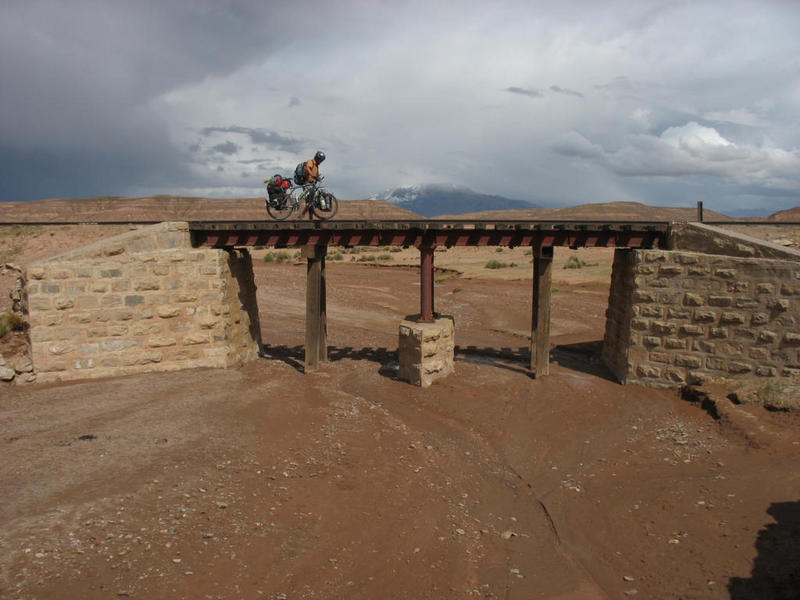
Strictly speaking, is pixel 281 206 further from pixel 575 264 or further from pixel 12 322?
pixel 575 264

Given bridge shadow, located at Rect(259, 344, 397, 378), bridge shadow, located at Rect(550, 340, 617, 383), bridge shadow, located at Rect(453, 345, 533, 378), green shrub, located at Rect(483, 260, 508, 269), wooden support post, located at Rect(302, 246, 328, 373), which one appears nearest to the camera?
wooden support post, located at Rect(302, 246, 328, 373)

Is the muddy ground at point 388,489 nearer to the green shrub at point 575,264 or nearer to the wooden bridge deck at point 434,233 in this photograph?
the wooden bridge deck at point 434,233

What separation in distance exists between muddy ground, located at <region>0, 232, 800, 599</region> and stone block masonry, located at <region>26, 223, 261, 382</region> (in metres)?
0.52

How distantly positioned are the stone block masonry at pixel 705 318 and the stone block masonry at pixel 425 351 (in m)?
4.26

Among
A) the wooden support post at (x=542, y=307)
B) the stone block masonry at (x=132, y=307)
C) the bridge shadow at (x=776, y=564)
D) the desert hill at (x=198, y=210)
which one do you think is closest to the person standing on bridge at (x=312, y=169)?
the stone block masonry at (x=132, y=307)

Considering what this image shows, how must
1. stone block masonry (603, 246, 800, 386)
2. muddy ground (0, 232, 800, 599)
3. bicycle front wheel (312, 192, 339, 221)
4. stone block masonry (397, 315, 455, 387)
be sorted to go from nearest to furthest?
1. muddy ground (0, 232, 800, 599)
2. stone block masonry (603, 246, 800, 386)
3. stone block masonry (397, 315, 455, 387)
4. bicycle front wheel (312, 192, 339, 221)

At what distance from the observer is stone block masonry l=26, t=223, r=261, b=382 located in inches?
464

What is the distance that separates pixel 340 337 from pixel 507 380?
7.30 metres

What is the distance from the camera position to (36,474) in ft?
25.3

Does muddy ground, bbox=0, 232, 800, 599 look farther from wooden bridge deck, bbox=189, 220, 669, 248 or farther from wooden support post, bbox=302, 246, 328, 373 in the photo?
wooden bridge deck, bbox=189, 220, 669, 248

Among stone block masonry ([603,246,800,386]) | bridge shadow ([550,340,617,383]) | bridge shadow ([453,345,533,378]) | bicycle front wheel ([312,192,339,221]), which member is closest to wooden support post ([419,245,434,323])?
bridge shadow ([453,345,533,378])

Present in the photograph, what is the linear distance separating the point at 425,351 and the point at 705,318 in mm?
6158

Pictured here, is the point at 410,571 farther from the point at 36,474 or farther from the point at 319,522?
the point at 36,474

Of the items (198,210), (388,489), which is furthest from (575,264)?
(198,210)
